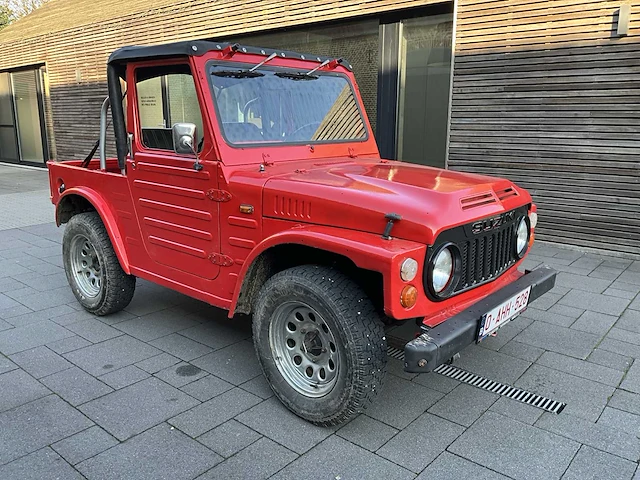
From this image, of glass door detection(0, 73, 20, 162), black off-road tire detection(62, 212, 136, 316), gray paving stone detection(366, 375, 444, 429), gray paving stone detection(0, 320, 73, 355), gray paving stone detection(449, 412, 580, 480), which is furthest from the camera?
glass door detection(0, 73, 20, 162)

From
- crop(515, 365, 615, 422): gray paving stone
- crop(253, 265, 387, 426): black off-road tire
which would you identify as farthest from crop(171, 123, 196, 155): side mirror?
crop(515, 365, 615, 422): gray paving stone

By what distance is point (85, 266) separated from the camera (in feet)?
15.2

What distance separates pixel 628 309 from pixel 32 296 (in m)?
5.32

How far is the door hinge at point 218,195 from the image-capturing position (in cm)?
329

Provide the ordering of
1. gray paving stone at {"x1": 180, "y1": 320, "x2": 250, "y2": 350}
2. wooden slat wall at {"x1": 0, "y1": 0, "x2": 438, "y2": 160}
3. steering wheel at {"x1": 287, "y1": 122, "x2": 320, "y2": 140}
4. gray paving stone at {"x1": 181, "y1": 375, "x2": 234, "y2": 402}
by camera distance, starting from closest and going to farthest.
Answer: gray paving stone at {"x1": 181, "y1": 375, "x2": 234, "y2": 402}, steering wheel at {"x1": 287, "y1": 122, "x2": 320, "y2": 140}, gray paving stone at {"x1": 180, "y1": 320, "x2": 250, "y2": 350}, wooden slat wall at {"x1": 0, "y1": 0, "x2": 438, "y2": 160}

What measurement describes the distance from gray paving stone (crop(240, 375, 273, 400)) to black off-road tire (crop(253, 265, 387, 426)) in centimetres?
31

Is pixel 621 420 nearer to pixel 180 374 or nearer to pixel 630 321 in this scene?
pixel 630 321

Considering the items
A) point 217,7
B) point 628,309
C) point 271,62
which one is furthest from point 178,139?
point 217,7

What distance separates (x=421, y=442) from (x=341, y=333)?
→ 0.74 metres

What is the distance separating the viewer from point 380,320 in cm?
275

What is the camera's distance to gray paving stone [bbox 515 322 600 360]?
12.8 feet

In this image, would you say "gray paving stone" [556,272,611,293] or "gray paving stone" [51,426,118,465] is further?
"gray paving stone" [556,272,611,293]

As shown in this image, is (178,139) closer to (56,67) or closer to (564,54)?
(564,54)

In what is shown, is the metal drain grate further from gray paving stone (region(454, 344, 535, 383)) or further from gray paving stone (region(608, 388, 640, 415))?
gray paving stone (region(608, 388, 640, 415))
